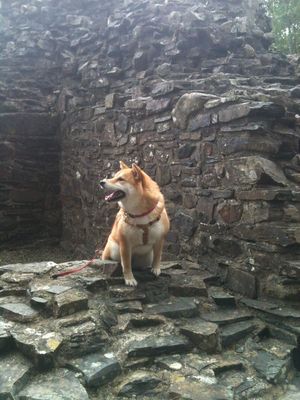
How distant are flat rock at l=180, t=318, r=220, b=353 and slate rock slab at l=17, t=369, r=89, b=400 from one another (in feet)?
3.17

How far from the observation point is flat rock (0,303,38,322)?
124 inches

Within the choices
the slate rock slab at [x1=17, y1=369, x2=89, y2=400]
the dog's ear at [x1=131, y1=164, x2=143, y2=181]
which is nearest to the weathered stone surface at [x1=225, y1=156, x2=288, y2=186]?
the dog's ear at [x1=131, y1=164, x2=143, y2=181]

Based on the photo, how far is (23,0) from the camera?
11.0 metres

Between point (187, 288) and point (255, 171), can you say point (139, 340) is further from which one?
point (255, 171)

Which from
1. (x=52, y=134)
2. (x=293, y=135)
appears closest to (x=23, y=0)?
(x=52, y=134)

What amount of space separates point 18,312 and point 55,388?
88 centimetres

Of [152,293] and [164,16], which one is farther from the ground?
[164,16]

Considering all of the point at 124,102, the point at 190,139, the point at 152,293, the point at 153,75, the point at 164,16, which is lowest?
the point at 152,293

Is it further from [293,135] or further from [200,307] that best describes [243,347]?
[293,135]

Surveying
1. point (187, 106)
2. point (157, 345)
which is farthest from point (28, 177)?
point (157, 345)

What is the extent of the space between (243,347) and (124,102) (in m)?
4.38

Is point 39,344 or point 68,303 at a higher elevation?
point 68,303

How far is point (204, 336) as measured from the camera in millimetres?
3117

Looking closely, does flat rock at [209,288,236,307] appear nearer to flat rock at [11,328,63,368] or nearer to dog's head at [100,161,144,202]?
dog's head at [100,161,144,202]
